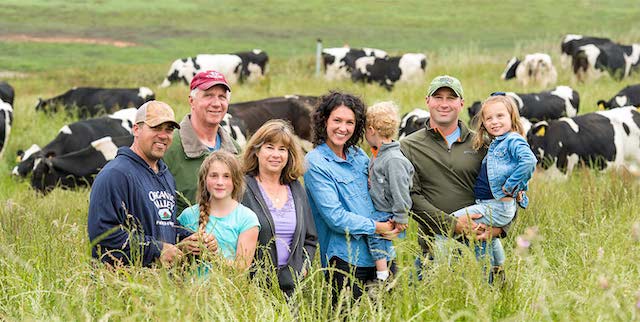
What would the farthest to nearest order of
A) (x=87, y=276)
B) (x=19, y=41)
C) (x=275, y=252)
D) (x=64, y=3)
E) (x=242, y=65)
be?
(x=64, y=3) → (x=19, y=41) → (x=242, y=65) → (x=275, y=252) → (x=87, y=276)

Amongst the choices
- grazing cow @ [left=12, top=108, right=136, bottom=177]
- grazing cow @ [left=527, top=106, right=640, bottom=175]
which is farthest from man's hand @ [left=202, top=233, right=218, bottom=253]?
grazing cow @ [left=12, top=108, right=136, bottom=177]

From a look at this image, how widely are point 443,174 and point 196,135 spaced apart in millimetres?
1763

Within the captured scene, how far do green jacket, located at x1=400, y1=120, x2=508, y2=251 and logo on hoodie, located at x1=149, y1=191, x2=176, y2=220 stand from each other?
177cm

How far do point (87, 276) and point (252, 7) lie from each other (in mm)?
44377

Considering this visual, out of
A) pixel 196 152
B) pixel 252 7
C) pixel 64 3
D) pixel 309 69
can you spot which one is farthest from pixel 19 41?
pixel 196 152

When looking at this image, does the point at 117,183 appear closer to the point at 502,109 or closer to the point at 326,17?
the point at 502,109

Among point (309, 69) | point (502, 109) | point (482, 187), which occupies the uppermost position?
point (502, 109)

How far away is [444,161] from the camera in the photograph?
242 inches

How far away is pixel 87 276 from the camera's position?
4.97 m

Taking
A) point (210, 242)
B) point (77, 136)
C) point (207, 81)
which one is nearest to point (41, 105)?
point (77, 136)

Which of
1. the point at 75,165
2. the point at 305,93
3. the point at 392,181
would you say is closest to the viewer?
the point at 392,181

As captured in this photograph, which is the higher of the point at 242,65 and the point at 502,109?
the point at 502,109

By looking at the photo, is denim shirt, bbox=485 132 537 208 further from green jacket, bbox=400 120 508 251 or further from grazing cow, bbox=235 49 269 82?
grazing cow, bbox=235 49 269 82

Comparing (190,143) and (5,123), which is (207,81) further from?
(5,123)
